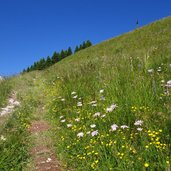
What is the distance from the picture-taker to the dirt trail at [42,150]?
22.4ft

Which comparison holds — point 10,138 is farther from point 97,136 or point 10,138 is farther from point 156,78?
point 156,78

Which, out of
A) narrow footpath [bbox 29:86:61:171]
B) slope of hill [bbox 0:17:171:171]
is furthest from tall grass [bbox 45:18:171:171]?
narrow footpath [bbox 29:86:61:171]

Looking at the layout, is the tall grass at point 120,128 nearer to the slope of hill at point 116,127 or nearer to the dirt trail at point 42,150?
the slope of hill at point 116,127

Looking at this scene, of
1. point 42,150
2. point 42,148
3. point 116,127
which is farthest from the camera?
point 42,148

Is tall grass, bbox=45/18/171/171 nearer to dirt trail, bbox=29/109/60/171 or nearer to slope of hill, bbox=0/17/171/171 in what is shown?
slope of hill, bbox=0/17/171/171

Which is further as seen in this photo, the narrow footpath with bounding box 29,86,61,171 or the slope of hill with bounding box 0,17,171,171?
the narrow footpath with bounding box 29,86,61,171

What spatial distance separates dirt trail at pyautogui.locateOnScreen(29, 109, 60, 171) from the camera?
6.84 metres

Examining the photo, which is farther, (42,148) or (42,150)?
(42,148)

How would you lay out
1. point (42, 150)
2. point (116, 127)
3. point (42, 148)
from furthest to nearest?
point (42, 148), point (42, 150), point (116, 127)

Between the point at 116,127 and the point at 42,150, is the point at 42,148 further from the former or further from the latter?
the point at 116,127

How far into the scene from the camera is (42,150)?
7684mm

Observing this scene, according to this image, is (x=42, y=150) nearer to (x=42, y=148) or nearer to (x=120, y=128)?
(x=42, y=148)

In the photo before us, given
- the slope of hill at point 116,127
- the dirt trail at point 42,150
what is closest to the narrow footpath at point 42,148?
the dirt trail at point 42,150

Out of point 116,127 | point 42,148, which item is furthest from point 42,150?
point 116,127
